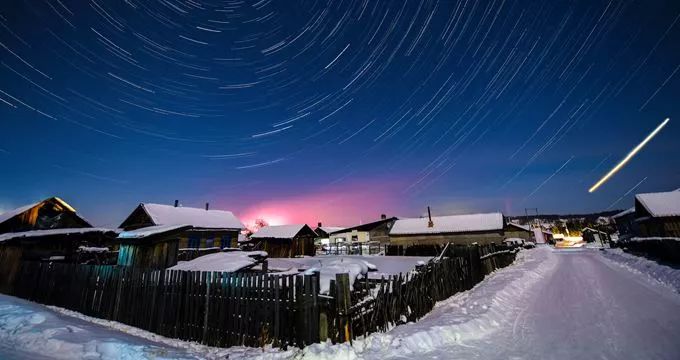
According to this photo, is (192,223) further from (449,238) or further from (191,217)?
(449,238)

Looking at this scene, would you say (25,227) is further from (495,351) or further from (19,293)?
(495,351)

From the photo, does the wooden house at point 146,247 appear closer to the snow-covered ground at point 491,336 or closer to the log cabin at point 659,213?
the snow-covered ground at point 491,336

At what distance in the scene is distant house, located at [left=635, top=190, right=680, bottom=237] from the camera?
34.7 metres

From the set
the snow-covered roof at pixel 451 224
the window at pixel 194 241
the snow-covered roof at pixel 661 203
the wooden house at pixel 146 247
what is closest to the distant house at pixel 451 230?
the snow-covered roof at pixel 451 224

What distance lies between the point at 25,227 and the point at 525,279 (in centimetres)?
3747

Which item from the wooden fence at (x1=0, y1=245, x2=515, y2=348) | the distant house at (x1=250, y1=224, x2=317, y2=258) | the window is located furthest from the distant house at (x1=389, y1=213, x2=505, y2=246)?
the wooden fence at (x1=0, y1=245, x2=515, y2=348)

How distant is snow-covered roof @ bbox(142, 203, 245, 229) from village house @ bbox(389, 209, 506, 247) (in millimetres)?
28977

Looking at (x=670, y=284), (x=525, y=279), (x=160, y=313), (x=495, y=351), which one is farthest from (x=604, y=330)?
(x=160, y=313)

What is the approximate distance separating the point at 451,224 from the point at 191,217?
136 feet

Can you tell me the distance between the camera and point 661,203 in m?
36.8

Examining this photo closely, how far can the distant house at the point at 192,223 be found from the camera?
3216 cm

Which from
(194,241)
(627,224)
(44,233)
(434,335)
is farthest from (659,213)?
(44,233)

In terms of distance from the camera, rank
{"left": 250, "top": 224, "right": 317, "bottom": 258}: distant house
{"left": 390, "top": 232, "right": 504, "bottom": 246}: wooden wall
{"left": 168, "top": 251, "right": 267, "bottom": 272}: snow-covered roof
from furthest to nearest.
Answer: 1. {"left": 390, "top": 232, "right": 504, "bottom": 246}: wooden wall
2. {"left": 250, "top": 224, "right": 317, "bottom": 258}: distant house
3. {"left": 168, "top": 251, "right": 267, "bottom": 272}: snow-covered roof

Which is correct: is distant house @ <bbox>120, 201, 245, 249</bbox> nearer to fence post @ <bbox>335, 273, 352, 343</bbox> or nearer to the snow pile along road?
fence post @ <bbox>335, 273, 352, 343</bbox>
